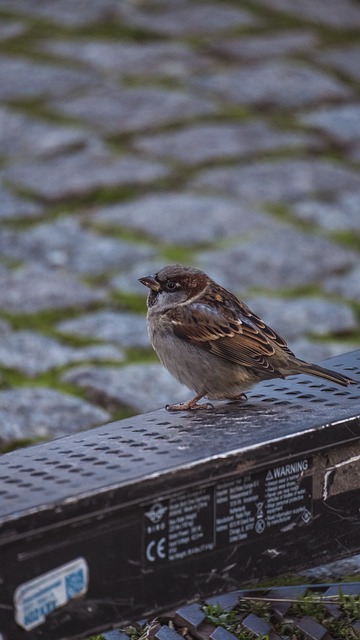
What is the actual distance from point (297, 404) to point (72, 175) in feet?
16.5

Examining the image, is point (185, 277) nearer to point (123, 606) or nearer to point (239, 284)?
point (123, 606)

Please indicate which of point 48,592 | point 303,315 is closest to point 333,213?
point 303,315

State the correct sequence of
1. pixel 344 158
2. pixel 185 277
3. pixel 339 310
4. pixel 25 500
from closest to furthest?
pixel 25 500 < pixel 185 277 < pixel 339 310 < pixel 344 158

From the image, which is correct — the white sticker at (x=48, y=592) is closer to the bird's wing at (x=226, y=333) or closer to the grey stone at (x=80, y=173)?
the bird's wing at (x=226, y=333)

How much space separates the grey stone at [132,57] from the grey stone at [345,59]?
0.96 meters

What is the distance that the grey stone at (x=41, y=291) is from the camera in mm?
6555

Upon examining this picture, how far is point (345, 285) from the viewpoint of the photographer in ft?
22.8

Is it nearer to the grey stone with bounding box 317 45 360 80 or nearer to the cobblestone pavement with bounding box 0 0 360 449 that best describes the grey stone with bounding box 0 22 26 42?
the cobblestone pavement with bounding box 0 0 360 449

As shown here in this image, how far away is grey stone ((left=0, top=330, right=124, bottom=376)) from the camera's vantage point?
19.5ft

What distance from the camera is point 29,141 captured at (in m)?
→ 8.56

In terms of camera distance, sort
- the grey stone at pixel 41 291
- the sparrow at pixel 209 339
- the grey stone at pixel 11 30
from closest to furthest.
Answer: the sparrow at pixel 209 339, the grey stone at pixel 41 291, the grey stone at pixel 11 30

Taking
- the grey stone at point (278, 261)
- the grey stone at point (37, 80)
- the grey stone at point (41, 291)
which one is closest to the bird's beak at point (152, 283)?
the grey stone at point (41, 291)

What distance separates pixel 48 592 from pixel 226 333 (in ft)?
4.56

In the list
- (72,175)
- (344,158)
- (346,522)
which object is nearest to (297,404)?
(346,522)
